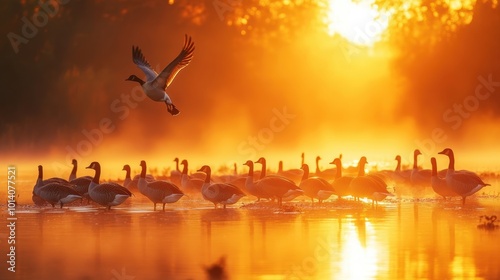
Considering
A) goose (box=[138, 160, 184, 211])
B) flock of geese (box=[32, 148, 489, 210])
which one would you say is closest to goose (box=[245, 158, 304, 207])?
flock of geese (box=[32, 148, 489, 210])

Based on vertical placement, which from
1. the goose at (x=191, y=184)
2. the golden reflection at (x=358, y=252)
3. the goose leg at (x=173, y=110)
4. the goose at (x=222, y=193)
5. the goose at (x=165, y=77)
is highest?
the goose at (x=165, y=77)

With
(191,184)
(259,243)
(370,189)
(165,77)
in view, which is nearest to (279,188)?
(370,189)

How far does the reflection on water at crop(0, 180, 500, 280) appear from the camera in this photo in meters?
16.8

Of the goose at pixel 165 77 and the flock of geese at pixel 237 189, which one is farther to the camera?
the flock of geese at pixel 237 189

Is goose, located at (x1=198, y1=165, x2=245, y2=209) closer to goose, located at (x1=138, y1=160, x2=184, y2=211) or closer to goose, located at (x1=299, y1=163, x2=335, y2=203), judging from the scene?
goose, located at (x1=138, y1=160, x2=184, y2=211)

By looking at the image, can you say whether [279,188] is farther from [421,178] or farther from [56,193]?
[421,178]

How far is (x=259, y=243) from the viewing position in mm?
20359

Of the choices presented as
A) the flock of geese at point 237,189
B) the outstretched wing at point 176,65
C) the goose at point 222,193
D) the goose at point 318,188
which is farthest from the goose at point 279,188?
the outstretched wing at point 176,65

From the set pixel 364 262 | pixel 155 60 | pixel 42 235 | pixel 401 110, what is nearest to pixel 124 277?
pixel 364 262

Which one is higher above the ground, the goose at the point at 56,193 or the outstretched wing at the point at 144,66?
the outstretched wing at the point at 144,66

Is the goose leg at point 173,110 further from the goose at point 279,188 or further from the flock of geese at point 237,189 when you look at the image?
the goose at point 279,188

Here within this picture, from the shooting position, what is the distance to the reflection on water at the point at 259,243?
1681 centimetres

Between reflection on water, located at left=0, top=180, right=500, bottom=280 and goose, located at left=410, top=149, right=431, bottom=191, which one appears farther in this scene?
goose, located at left=410, top=149, right=431, bottom=191

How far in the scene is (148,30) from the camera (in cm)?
6444
